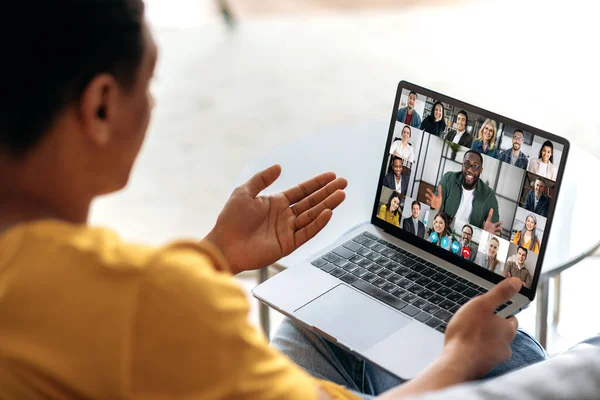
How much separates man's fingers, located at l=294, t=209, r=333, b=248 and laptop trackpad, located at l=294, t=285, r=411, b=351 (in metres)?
0.10

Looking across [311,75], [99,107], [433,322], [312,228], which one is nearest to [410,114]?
[312,228]

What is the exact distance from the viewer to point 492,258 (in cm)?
125

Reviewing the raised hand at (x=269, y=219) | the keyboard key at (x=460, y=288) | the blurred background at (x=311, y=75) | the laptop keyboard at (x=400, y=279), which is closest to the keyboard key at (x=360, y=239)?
the laptop keyboard at (x=400, y=279)

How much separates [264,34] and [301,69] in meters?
0.40

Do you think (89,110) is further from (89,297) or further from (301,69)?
(301,69)

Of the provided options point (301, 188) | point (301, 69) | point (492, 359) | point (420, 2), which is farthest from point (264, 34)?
point (492, 359)

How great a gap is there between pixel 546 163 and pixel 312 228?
15.9 inches

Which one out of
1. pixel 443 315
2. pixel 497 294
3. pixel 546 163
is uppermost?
pixel 546 163

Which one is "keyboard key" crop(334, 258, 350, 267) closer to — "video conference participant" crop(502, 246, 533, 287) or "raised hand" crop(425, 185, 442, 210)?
"raised hand" crop(425, 185, 442, 210)

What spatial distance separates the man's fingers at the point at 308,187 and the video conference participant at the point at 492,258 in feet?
0.98

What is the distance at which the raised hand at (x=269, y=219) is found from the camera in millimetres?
1287

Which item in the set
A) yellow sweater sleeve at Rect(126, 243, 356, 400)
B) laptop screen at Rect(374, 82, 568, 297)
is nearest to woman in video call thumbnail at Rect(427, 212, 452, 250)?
laptop screen at Rect(374, 82, 568, 297)

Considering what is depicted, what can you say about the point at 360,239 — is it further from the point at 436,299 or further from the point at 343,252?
the point at 436,299

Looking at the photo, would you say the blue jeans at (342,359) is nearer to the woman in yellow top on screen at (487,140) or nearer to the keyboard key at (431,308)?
the keyboard key at (431,308)
